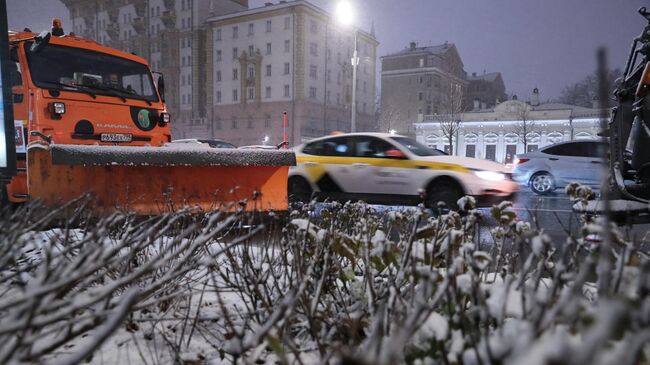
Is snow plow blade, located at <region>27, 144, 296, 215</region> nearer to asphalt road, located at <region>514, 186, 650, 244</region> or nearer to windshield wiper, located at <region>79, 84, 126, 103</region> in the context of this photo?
windshield wiper, located at <region>79, 84, 126, 103</region>

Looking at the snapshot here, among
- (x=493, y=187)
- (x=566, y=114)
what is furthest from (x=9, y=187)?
(x=566, y=114)

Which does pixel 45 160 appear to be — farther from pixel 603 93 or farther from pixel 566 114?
pixel 566 114

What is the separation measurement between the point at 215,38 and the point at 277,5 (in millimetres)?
9908

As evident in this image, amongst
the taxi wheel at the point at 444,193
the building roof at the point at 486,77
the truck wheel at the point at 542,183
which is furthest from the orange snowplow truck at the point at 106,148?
the building roof at the point at 486,77

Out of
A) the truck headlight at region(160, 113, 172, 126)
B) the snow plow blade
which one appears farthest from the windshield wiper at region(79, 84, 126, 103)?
the snow plow blade

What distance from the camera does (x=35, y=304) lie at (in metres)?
1.11

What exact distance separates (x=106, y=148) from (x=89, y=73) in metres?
2.55

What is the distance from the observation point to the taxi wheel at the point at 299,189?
9016 millimetres

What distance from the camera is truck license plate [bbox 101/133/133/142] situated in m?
6.56

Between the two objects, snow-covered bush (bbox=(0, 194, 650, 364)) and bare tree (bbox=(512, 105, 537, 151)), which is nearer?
snow-covered bush (bbox=(0, 194, 650, 364))

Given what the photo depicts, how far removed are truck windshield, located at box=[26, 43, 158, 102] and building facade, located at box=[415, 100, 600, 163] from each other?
36.6 m

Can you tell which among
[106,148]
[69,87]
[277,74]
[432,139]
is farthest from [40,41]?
[277,74]

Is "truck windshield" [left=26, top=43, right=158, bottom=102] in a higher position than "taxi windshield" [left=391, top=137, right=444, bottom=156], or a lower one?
higher

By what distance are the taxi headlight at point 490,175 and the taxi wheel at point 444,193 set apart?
409 millimetres
